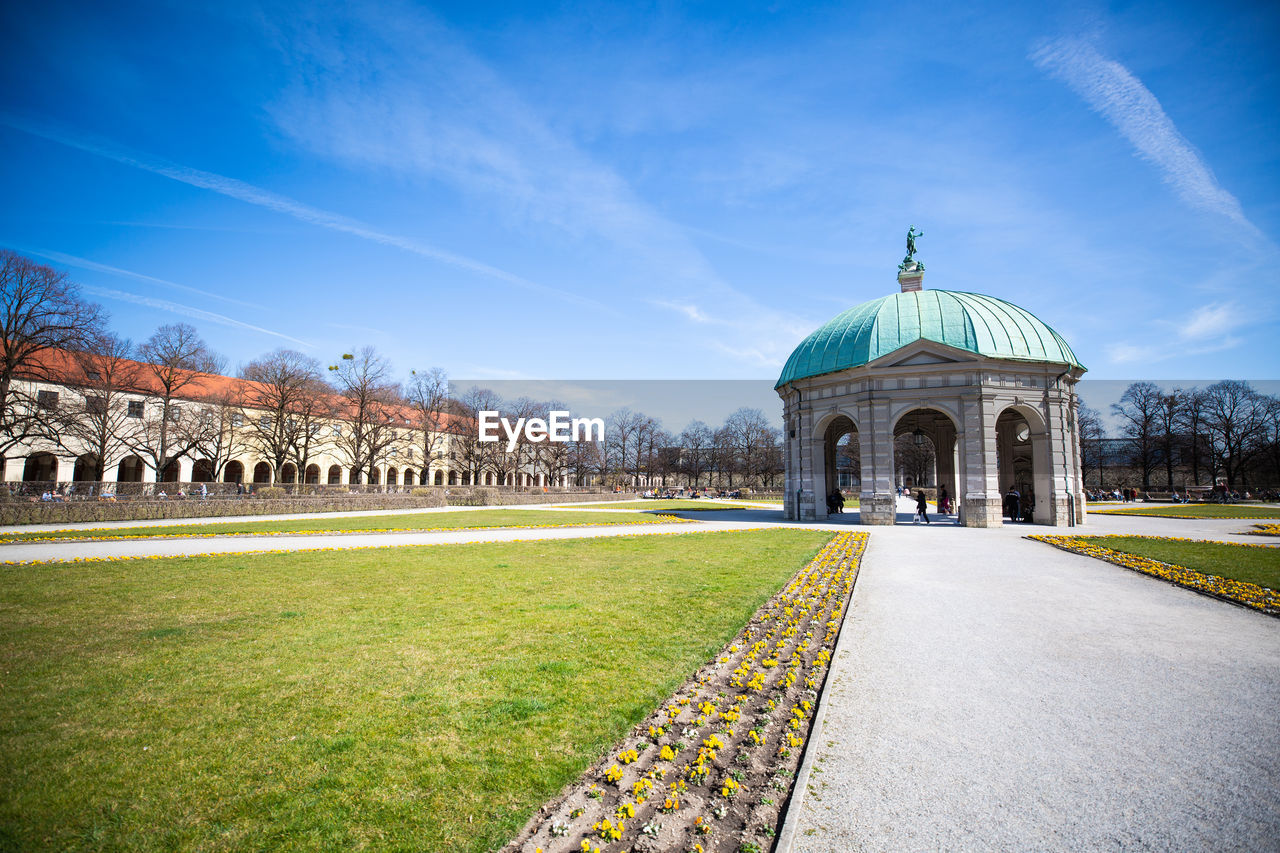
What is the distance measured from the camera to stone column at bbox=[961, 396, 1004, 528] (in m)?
26.0

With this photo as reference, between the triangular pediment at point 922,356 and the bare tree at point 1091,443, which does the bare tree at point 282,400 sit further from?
the bare tree at point 1091,443

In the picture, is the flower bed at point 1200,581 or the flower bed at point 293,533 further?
the flower bed at point 293,533

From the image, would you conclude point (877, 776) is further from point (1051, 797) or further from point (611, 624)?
point (611, 624)

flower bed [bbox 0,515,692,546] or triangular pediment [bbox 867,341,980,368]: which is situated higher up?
triangular pediment [bbox 867,341,980,368]

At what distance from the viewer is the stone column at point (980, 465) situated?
26.0m

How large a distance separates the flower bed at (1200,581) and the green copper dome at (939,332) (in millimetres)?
13558

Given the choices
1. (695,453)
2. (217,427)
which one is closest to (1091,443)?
(695,453)

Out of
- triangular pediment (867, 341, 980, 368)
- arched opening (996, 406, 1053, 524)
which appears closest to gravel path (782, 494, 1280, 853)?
triangular pediment (867, 341, 980, 368)

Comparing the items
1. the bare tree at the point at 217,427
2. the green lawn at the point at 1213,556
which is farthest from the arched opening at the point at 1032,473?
the bare tree at the point at 217,427

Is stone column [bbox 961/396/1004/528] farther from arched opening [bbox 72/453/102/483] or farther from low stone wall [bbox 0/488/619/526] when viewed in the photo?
arched opening [bbox 72/453/102/483]

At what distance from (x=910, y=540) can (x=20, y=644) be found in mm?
22290

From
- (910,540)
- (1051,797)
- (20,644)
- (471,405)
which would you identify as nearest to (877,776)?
(1051,797)

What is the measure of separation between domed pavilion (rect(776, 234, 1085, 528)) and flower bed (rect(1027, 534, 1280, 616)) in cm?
1027

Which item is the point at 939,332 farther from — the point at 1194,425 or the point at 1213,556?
the point at 1194,425
